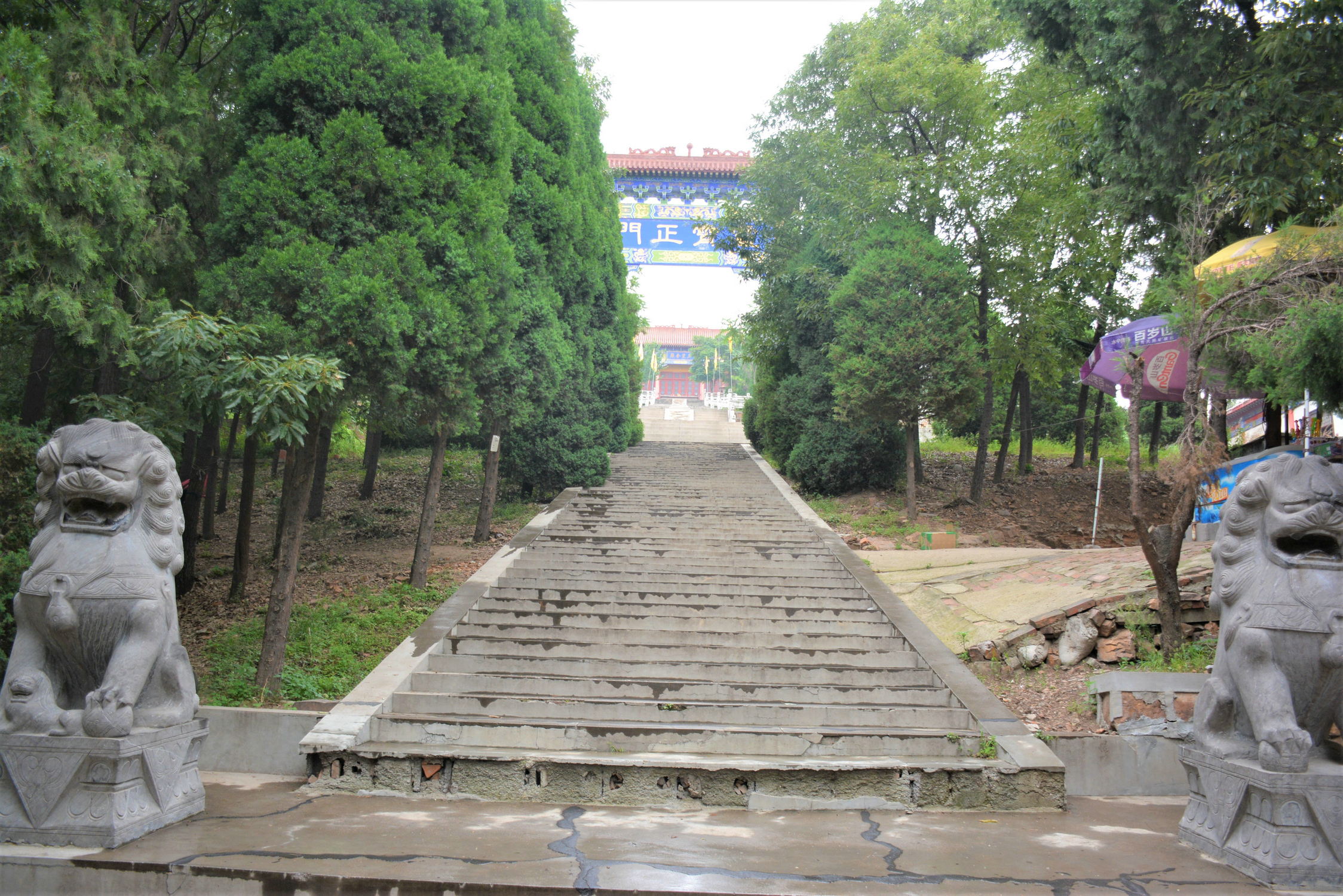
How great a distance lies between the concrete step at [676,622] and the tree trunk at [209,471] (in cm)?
303

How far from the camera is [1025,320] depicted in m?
13.9

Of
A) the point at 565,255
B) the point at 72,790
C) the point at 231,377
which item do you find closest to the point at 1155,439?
the point at 565,255

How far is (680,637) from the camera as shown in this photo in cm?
741

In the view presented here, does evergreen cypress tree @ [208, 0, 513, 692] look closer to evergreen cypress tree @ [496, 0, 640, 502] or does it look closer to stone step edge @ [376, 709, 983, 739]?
stone step edge @ [376, 709, 983, 739]

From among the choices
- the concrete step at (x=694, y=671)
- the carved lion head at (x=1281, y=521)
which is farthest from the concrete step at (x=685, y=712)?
the carved lion head at (x=1281, y=521)

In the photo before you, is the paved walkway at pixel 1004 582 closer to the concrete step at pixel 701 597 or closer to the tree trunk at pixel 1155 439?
the concrete step at pixel 701 597

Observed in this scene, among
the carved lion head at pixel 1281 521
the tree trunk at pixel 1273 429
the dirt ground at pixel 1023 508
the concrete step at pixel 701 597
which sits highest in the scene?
the tree trunk at pixel 1273 429

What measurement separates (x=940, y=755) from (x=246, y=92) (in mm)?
7306

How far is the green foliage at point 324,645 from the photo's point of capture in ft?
22.0

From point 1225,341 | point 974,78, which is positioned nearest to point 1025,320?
point 974,78

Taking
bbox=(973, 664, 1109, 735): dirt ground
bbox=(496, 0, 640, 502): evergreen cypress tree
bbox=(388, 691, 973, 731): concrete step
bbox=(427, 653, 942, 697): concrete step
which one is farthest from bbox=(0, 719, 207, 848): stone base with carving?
bbox=(496, 0, 640, 502): evergreen cypress tree

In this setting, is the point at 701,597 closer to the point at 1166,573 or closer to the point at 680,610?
the point at 680,610

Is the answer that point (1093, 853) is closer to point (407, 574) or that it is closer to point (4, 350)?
point (407, 574)

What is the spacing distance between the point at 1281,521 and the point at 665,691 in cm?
403
